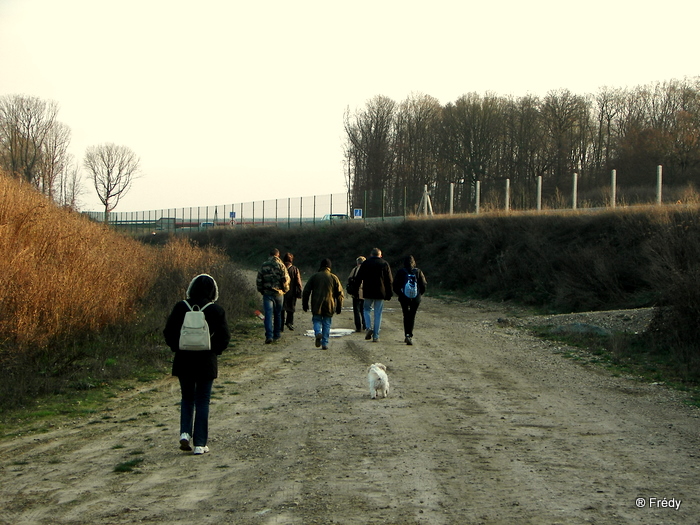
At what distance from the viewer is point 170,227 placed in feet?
256

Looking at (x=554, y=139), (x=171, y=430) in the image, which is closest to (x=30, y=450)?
(x=171, y=430)

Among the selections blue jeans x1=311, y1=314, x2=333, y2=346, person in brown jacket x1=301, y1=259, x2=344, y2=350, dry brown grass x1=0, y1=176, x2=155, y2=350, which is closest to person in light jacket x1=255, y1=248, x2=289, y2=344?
person in brown jacket x1=301, y1=259, x2=344, y2=350

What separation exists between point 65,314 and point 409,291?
6.70 m

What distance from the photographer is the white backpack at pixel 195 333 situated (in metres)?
6.87

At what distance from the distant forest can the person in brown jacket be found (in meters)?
21.7

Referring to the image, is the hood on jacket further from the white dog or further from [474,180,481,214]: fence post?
[474,180,481,214]: fence post

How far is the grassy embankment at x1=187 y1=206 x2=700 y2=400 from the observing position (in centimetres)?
1338

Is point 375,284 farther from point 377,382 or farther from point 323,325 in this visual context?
point 377,382

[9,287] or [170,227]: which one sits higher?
[170,227]

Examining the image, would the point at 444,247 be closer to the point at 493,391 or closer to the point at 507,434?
the point at 493,391

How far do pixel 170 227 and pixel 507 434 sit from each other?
2913 inches

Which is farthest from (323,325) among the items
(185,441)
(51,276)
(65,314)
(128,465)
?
(128,465)

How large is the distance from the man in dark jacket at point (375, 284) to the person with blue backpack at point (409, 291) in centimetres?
27

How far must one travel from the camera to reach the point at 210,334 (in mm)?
7023
